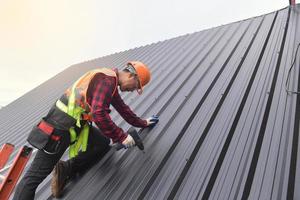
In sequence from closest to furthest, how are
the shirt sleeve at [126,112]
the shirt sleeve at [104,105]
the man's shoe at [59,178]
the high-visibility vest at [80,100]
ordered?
1. the shirt sleeve at [104,105]
2. the high-visibility vest at [80,100]
3. the man's shoe at [59,178]
4. the shirt sleeve at [126,112]

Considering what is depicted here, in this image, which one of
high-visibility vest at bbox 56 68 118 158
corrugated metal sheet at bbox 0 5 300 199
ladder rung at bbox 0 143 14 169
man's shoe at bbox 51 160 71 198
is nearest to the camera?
corrugated metal sheet at bbox 0 5 300 199

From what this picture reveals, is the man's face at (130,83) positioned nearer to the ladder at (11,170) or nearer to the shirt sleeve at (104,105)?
the shirt sleeve at (104,105)

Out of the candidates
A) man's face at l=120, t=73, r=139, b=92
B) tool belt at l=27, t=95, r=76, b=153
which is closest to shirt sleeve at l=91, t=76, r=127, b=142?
man's face at l=120, t=73, r=139, b=92

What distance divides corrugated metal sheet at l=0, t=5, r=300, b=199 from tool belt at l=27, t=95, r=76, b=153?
59 cm

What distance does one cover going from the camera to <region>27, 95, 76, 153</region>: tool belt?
3.03 meters

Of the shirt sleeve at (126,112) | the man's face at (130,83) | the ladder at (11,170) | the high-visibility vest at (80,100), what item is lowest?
the ladder at (11,170)

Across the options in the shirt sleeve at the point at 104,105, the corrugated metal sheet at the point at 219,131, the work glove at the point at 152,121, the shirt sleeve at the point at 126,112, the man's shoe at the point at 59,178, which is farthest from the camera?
the work glove at the point at 152,121

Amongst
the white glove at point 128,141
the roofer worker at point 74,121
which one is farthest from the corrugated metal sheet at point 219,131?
the roofer worker at point 74,121

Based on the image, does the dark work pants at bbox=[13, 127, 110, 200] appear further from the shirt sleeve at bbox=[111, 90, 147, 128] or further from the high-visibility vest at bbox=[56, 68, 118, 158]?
the shirt sleeve at bbox=[111, 90, 147, 128]

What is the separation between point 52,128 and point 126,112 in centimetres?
85

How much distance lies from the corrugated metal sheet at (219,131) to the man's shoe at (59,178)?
93mm

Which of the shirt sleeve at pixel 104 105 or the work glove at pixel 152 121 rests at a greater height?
the work glove at pixel 152 121

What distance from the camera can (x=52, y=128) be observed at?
305 cm

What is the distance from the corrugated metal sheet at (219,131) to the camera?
238cm
